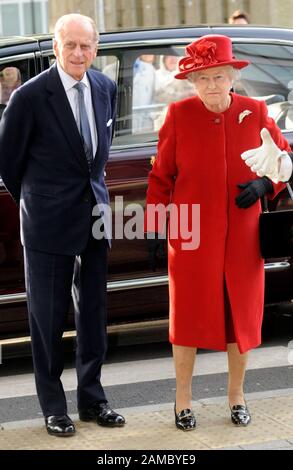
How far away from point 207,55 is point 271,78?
6.21 ft

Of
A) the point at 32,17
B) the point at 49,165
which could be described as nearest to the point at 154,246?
the point at 49,165

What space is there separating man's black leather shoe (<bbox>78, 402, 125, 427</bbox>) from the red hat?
1.59 meters

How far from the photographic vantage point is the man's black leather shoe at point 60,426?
5.48m

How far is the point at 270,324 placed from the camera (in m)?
7.88

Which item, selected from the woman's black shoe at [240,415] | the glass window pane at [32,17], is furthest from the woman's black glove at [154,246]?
the glass window pane at [32,17]

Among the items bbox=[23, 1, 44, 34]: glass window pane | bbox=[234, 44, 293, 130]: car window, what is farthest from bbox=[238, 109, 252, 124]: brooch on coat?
bbox=[23, 1, 44, 34]: glass window pane

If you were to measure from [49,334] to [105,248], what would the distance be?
48cm

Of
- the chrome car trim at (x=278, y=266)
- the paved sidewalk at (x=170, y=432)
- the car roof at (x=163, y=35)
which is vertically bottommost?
the paved sidewalk at (x=170, y=432)

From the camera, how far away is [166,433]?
5441 mm

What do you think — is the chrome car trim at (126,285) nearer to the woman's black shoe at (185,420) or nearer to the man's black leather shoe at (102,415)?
the man's black leather shoe at (102,415)

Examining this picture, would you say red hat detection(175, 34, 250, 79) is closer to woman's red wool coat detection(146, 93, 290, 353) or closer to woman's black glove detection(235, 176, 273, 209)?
woman's red wool coat detection(146, 93, 290, 353)
